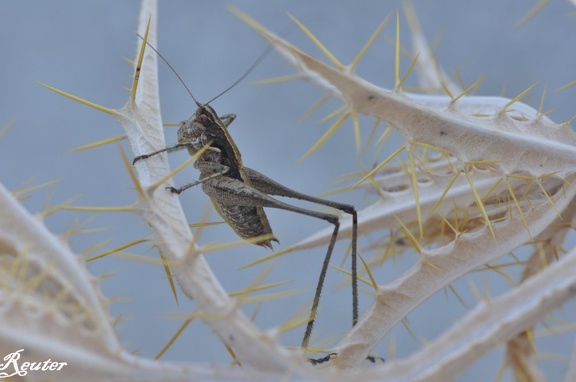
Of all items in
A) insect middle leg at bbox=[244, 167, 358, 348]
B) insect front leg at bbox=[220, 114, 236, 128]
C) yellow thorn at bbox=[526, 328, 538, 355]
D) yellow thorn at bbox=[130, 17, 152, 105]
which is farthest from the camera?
insect front leg at bbox=[220, 114, 236, 128]

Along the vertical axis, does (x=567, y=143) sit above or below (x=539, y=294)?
above

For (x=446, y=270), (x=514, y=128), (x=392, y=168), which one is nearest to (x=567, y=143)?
(x=514, y=128)

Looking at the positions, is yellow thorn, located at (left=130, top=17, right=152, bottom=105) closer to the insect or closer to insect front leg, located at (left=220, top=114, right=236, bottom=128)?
the insect

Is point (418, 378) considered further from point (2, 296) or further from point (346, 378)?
point (2, 296)

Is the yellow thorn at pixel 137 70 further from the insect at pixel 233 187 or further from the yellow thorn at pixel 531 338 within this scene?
the yellow thorn at pixel 531 338

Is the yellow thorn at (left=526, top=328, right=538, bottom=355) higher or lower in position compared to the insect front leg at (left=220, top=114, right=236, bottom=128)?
lower

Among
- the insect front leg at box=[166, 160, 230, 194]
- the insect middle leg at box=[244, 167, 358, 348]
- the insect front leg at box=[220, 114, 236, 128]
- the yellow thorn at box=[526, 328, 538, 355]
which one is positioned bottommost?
the yellow thorn at box=[526, 328, 538, 355]

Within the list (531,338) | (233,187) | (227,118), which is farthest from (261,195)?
(531,338)

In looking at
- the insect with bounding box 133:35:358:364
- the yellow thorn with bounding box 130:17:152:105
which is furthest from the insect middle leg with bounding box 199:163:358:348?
the yellow thorn with bounding box 130:17:152:105

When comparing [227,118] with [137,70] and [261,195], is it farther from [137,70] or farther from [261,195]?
[137,70]

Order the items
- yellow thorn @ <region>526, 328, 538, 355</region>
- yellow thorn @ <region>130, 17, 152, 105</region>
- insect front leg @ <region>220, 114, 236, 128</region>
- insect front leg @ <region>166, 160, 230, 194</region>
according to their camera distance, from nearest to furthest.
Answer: yellow thorn @ <region>526, 328, 538, 355</region> < yellow thorn @ <region>130, 17, 152, 105</region> < insect front leg @ <region>166, 160, 230, 194</region> < insect front leg @ <region>220, 114, 236, 128</region>

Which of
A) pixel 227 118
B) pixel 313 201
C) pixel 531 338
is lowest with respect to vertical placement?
pixel 531 338
